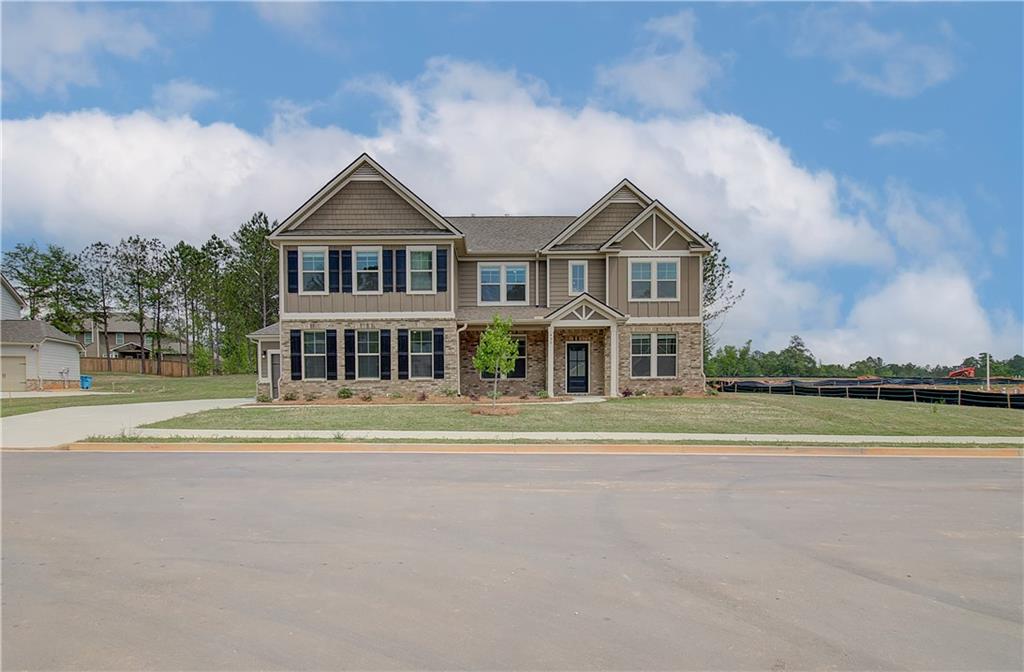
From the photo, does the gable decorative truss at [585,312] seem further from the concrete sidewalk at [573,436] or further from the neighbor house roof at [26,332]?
the neighbor house roof at [26,332]

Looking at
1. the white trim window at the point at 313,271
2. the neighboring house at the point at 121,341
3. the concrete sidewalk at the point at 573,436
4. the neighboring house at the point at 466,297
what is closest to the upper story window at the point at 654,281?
the neighboring house at the point at 466,297

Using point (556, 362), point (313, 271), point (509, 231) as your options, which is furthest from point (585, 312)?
point (313, 271)

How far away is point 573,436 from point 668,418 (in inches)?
190

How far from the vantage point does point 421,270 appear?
2527 cm

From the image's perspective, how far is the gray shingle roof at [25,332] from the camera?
40438mm

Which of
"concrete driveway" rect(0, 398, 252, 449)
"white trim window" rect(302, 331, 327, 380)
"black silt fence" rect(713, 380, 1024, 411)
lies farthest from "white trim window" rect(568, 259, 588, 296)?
"concrete driveway" rect(0, 398, 252, 449)

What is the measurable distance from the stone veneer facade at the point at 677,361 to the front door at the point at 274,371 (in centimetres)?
1436

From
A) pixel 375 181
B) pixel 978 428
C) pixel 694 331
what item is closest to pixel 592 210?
pixel 694 331

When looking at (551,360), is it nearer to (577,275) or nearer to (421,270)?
(577,275)

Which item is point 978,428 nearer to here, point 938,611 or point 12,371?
point 938,611

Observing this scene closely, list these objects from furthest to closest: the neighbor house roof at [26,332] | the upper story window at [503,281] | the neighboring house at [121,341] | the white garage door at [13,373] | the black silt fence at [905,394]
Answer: the neighboring house at [121,341] < the neighbor house roof at [26,332] < the white garage door at [13,373] < the upper story window at [503,281] < the black silt fence at [905,394]

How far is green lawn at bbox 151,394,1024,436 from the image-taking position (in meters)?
16.6

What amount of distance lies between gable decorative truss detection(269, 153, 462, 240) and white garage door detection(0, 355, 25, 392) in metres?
26.9

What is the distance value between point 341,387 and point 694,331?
14.4m
